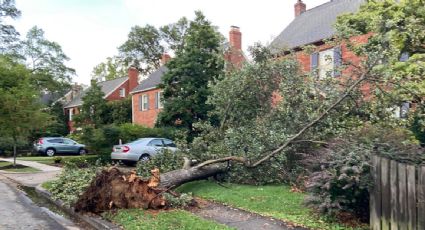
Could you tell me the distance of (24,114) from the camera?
19203mm

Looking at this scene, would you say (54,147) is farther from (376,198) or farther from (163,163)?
(376,198)

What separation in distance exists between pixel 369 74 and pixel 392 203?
13.3 feet

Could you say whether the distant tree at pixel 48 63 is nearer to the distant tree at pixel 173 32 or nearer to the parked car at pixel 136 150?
the distant tree at pixel 173 32

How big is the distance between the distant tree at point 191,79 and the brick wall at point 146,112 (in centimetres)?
1124

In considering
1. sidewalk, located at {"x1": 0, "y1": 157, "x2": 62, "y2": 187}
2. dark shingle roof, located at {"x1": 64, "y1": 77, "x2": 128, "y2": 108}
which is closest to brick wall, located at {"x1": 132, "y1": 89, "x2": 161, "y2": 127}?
dark shingle roof, located at {"x1": 64, "y1": 77, "x2": 128, "y2": 108}

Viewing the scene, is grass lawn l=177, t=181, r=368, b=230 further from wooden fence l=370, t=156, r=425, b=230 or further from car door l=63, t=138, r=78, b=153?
car door l=63, t=138, r=78, b=153

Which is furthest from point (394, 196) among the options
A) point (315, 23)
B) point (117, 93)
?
point (117, 93)

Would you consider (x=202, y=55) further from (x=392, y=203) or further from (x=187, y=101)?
(x=392, y=203)

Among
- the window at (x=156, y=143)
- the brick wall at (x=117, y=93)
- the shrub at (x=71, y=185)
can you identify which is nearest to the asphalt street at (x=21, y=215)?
the shrub at (x=71, y=185)

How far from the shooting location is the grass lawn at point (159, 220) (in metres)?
6.47

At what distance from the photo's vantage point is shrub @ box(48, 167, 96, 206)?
9258 millimetres

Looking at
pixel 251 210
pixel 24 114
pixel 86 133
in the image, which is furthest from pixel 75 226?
pixel 24 114

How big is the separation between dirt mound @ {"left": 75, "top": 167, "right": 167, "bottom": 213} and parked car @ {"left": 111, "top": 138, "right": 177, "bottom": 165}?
9032 mm

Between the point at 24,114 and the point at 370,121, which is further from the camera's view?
the point at 24,114
